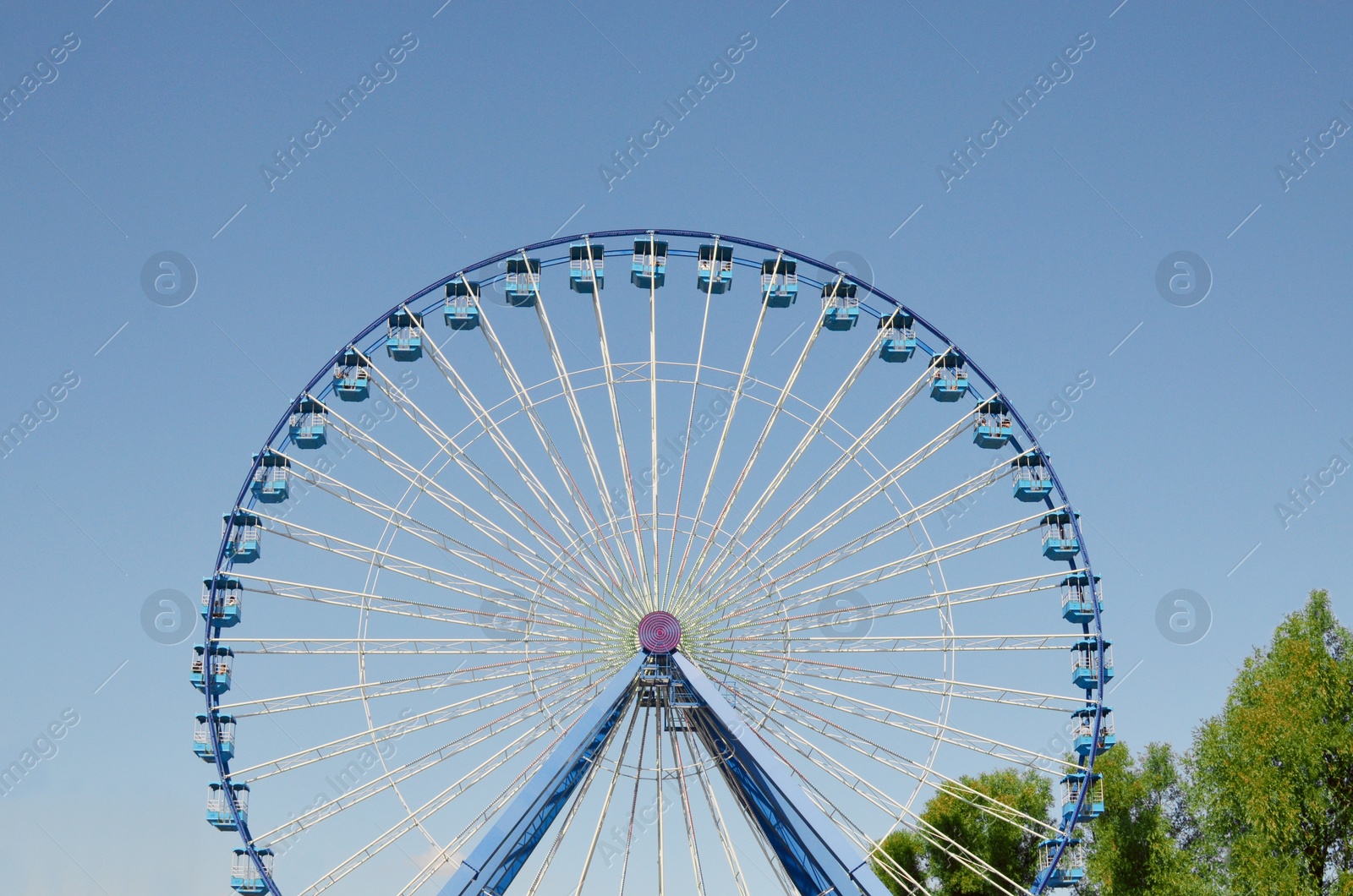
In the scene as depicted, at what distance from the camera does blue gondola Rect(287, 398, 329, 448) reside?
32.3 metres

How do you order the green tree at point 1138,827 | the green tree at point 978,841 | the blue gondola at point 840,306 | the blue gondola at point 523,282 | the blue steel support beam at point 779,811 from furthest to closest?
1. the green tree at point 978,841
2. the green tree at point 1138,827
3. the blue gondola at point 840,306
4. the blue gondola at point 523,282
5. the blue steel support beam at point 779,811

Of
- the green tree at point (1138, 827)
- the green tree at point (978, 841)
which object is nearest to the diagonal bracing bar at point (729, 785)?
the green tree at point (1138, 827)

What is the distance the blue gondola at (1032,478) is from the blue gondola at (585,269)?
10.5 metres

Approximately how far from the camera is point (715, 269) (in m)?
33.3

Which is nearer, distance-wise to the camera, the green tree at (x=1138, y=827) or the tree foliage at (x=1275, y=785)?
the tree foliage at (x=1275, y=785)

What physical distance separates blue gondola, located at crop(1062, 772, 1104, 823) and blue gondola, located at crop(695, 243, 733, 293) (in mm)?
13522

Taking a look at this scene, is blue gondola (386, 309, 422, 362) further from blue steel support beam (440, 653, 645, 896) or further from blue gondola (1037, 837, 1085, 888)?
blue gondola (1037, 837, 1085, 888)

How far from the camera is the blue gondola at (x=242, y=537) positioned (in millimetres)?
31312

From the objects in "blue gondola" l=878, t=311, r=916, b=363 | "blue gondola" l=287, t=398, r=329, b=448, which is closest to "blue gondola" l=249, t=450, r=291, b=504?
"blue gondola" l=287, t=398, r=329, b=448

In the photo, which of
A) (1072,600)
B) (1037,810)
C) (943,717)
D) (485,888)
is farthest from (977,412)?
(1037,810)

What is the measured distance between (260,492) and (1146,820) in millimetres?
31112

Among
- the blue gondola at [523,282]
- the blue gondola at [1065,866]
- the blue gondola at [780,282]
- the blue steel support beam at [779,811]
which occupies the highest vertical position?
the blue gondola at [523,282]

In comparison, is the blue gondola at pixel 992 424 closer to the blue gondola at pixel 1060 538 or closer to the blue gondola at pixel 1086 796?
the blue gondola at pixel 1060 538

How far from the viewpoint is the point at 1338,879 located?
110 ft
